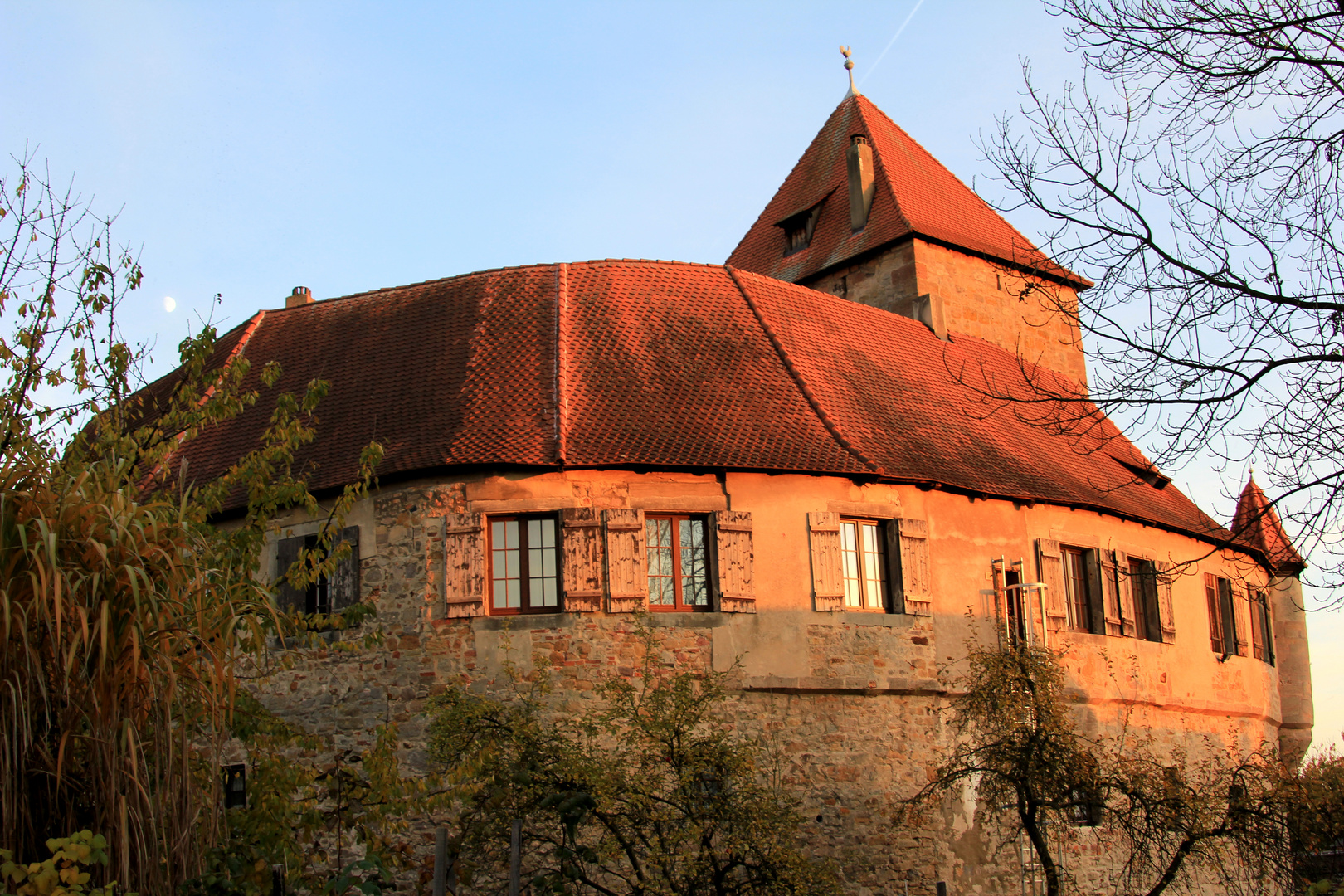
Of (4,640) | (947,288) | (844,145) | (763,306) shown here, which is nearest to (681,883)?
(4,640)

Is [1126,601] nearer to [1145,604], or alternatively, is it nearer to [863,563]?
[1145,604]

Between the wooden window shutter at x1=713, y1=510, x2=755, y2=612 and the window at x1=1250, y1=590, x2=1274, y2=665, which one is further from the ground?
the wooden window shutter at x1=713, y1=510, x2=755, y2=612

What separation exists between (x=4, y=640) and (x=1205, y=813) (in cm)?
1161

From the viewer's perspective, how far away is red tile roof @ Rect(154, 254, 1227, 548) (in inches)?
624

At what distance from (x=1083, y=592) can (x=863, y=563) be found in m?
3.96

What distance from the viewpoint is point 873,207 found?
25250 mm

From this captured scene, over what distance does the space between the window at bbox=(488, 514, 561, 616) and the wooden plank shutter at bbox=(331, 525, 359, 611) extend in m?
1.57

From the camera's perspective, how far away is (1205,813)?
13883mm

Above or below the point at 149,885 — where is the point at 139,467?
above

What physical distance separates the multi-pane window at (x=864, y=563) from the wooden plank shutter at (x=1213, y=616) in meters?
7.06

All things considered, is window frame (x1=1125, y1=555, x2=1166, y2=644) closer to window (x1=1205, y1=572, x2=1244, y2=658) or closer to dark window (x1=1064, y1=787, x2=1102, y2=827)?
window (x1=1205, y1=572, x2=1244, y2=658)

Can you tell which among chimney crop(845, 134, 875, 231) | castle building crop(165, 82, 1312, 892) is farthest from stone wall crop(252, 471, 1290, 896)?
chimney crop(845, 134, 875, 231)

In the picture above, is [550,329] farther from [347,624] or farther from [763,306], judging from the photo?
[347,624]

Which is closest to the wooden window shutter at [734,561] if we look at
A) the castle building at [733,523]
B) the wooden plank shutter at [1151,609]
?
the castle building at [733,523]
